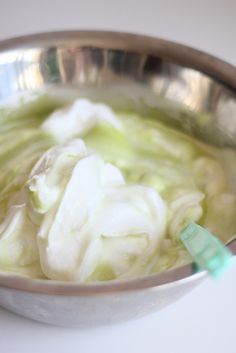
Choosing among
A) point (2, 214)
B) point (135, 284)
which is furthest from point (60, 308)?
point (2, 214)

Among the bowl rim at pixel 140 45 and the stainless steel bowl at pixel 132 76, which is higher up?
the bowl rim at pixel 140 45

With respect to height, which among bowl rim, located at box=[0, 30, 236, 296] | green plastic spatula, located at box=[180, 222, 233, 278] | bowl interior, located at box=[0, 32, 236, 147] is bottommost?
green plastic spatula, located at box=[180, 222, 233, 278]

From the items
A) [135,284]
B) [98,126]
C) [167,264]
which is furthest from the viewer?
[98,126]

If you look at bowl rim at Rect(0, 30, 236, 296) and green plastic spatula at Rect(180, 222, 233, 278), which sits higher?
bowl rim at Rect(0, 30, 236, 296)

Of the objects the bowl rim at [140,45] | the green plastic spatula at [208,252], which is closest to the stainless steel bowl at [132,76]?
the bowl rim at [140,45]

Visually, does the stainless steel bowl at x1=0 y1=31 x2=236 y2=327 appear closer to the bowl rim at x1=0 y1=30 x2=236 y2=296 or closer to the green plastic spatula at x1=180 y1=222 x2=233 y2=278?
the bowl rim at x1=0 y1=30 x2=236 y2=296

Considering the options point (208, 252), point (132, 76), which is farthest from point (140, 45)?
point (208, 252)

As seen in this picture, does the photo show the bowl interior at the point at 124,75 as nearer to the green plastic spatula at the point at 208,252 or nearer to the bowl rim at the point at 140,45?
the bowl rim at the point at 140,45

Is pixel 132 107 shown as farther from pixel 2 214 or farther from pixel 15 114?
pixel 2 214

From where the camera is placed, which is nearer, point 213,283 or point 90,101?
point 213,283

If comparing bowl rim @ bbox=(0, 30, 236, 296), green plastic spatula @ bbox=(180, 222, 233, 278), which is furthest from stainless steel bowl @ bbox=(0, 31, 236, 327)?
green plastic spatula @ bbox=(180, 222, 233, 278)

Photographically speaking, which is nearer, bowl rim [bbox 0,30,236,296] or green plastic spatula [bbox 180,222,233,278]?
green plastic spatula [bbox 180,222,233,278]
